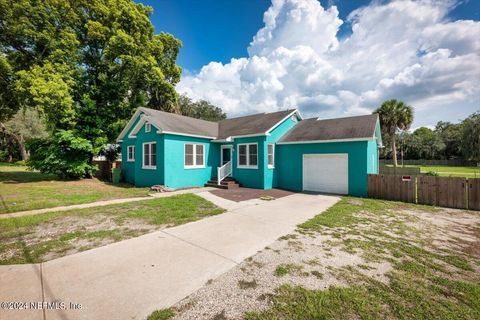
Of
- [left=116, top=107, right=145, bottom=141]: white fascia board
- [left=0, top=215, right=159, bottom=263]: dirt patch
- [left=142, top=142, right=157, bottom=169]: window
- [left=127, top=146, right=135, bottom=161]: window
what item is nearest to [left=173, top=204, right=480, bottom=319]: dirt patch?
[left=0, top=215, right=159, bottom=263]: dirt patch

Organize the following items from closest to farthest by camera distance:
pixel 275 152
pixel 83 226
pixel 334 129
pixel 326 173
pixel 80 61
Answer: pixel 83 226, pixel 326 173, pixel 334 129, pixel 275 152, pixel 80 61

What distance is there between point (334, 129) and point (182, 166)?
944 cm

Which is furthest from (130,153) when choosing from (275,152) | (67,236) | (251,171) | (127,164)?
(67,236)

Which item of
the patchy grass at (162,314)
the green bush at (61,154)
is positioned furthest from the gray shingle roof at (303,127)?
the patchy grass at (162,314)

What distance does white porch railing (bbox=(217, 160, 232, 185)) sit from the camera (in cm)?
1378

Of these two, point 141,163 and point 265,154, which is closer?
point 265,154

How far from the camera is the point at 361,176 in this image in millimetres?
11164

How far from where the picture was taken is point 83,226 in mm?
6047

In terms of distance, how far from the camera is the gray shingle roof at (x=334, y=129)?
37.9 ft

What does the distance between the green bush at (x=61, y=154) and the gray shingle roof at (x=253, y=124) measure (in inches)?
407

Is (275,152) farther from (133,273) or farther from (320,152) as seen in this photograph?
(133,273)

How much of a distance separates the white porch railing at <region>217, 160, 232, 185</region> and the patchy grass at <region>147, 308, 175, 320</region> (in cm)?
1106

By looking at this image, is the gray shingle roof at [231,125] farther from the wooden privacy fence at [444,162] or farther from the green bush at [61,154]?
the wooden privacy fence at [444,162]

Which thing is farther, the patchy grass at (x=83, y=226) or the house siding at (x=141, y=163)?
the house siding at (x=141, y=163)
